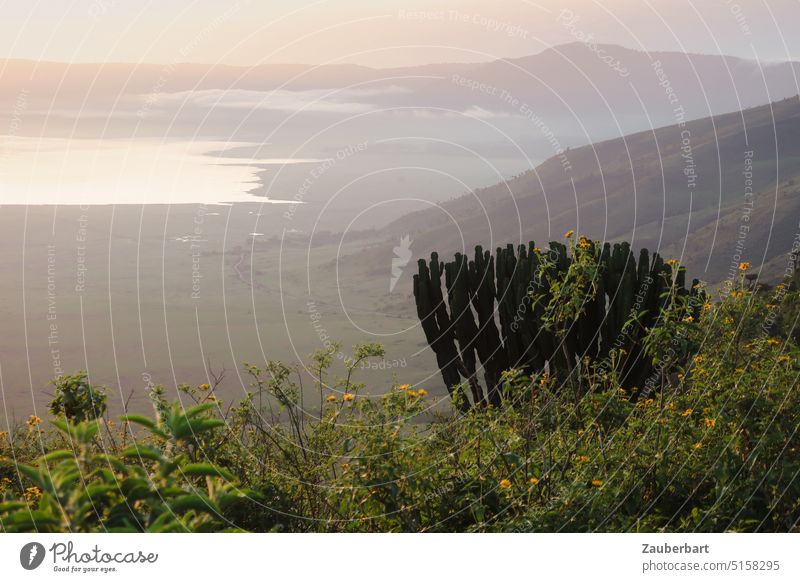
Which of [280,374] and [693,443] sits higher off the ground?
[280,374]

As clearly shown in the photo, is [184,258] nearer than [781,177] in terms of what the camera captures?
Yes

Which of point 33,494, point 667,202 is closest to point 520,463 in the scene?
point 33,494

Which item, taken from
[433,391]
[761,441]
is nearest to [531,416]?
[761,441]

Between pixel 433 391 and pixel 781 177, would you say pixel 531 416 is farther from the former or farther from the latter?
pixel 781 177

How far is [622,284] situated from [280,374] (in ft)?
16.9

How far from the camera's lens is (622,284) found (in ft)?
36.5
